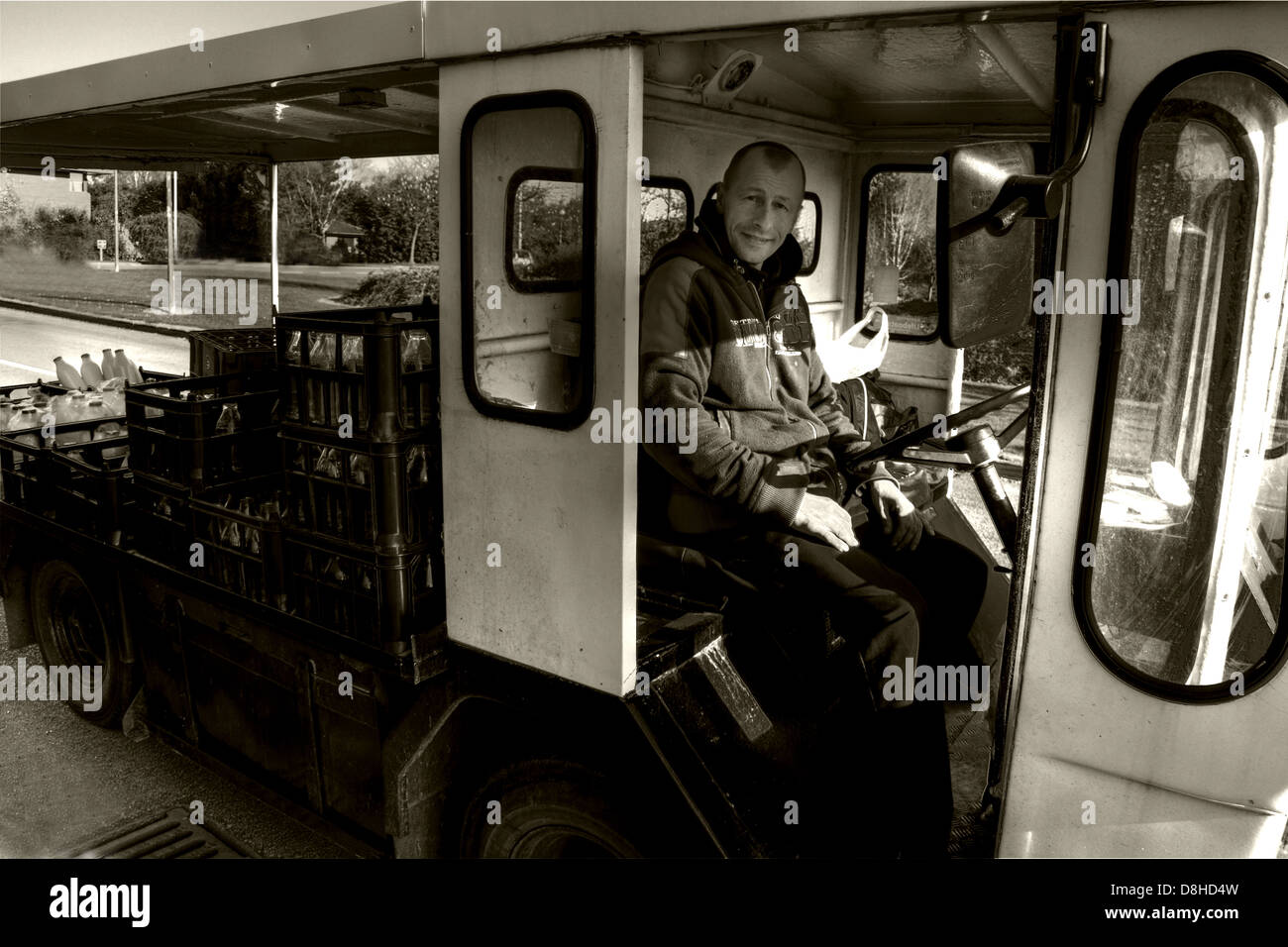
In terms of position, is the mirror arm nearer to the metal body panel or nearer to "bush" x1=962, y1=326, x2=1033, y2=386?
the metal body panel

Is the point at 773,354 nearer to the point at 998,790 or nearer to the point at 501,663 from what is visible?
the point at 501,663

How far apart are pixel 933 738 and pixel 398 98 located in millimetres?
2790

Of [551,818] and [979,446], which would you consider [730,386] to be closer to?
[979,446]

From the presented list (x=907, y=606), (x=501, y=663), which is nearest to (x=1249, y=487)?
(x=907, y=606)

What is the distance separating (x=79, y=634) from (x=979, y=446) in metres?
4.32

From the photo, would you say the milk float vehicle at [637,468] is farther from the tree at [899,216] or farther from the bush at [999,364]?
the bush at [999,364]

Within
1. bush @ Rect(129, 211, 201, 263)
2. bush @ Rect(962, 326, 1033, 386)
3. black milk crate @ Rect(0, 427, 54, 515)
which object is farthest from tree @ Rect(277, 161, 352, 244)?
black milk crate @ Rect(0, 427, 54, 515)

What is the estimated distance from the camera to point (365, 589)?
3.01 meters

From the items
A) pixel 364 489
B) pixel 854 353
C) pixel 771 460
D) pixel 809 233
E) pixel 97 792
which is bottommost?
pixel 97 792

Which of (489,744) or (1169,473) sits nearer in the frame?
(1169,473)

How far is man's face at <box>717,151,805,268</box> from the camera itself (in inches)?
117

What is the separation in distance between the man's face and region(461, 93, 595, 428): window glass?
519mm

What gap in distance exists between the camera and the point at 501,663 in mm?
2688

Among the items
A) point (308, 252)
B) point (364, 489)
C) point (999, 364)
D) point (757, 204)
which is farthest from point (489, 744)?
point (308, 252)
